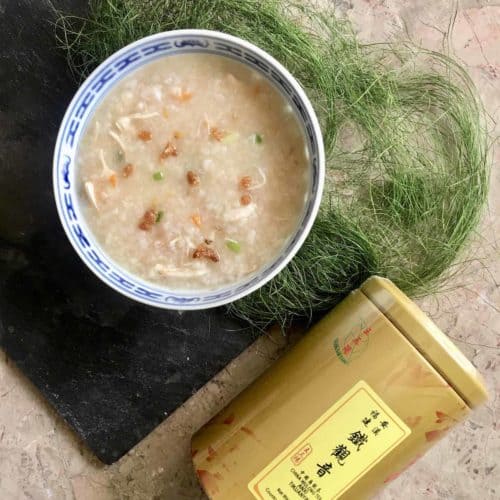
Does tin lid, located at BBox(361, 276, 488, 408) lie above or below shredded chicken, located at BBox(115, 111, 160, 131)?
above

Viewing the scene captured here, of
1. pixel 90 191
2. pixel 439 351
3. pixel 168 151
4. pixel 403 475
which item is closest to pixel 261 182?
pixel 168 151

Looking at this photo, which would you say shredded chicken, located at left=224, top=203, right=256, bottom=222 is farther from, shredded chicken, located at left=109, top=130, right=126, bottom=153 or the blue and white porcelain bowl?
shredded chicken, located at left=109, top=130, right=126, bottom=153

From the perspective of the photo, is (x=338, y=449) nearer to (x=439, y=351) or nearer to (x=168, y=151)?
(x=439, y=351)

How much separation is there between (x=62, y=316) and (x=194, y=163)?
0.44m

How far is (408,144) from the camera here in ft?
4.47

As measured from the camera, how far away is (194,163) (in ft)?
3.81

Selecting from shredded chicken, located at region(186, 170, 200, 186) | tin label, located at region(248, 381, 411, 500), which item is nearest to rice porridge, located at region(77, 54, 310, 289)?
shredded chicken, located at region(186, 170, 200, 186)

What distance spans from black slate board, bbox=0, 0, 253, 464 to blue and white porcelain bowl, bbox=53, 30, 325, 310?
0.68 feet

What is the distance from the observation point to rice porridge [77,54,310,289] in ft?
3.79

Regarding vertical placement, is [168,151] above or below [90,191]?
above

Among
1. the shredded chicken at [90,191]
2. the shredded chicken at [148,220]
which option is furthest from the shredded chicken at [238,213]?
the shredded chicken at [90,191]

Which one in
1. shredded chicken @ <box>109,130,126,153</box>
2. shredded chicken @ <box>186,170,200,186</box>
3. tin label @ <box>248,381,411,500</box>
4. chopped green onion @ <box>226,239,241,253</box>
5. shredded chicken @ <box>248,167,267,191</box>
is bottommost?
tin label @ <box>248,381,411,500</box>

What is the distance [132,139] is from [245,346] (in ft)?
1.58

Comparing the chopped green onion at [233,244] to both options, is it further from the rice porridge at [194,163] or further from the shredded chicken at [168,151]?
the shredded chicken at [168,151]
